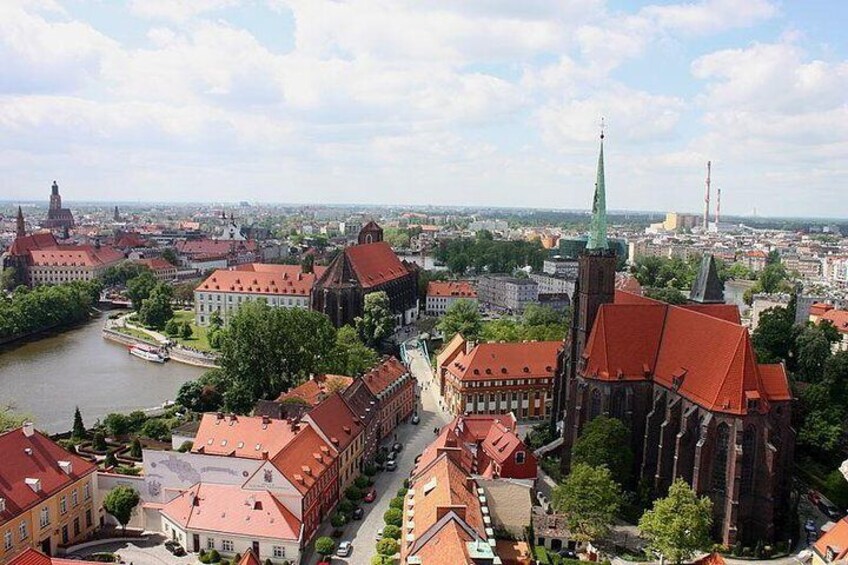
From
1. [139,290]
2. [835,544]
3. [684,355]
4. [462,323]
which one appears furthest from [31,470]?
[139,290]

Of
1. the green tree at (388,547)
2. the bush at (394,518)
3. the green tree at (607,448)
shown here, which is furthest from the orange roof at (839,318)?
the green tree at (388,547)

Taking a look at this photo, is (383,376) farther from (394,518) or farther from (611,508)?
(611,508)

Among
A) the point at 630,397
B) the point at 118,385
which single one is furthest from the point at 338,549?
the point at 118,385

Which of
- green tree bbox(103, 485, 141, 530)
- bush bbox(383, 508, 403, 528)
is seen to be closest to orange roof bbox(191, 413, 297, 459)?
green tree bbox(103, 485, 141, 530)

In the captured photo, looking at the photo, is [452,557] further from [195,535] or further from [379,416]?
[379,416]

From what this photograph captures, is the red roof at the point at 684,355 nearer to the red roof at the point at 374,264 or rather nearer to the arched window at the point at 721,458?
the arched window at the point at 721,458

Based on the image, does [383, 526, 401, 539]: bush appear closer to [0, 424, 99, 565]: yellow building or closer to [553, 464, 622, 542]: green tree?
[553, 464, 622, 542]: green tree
